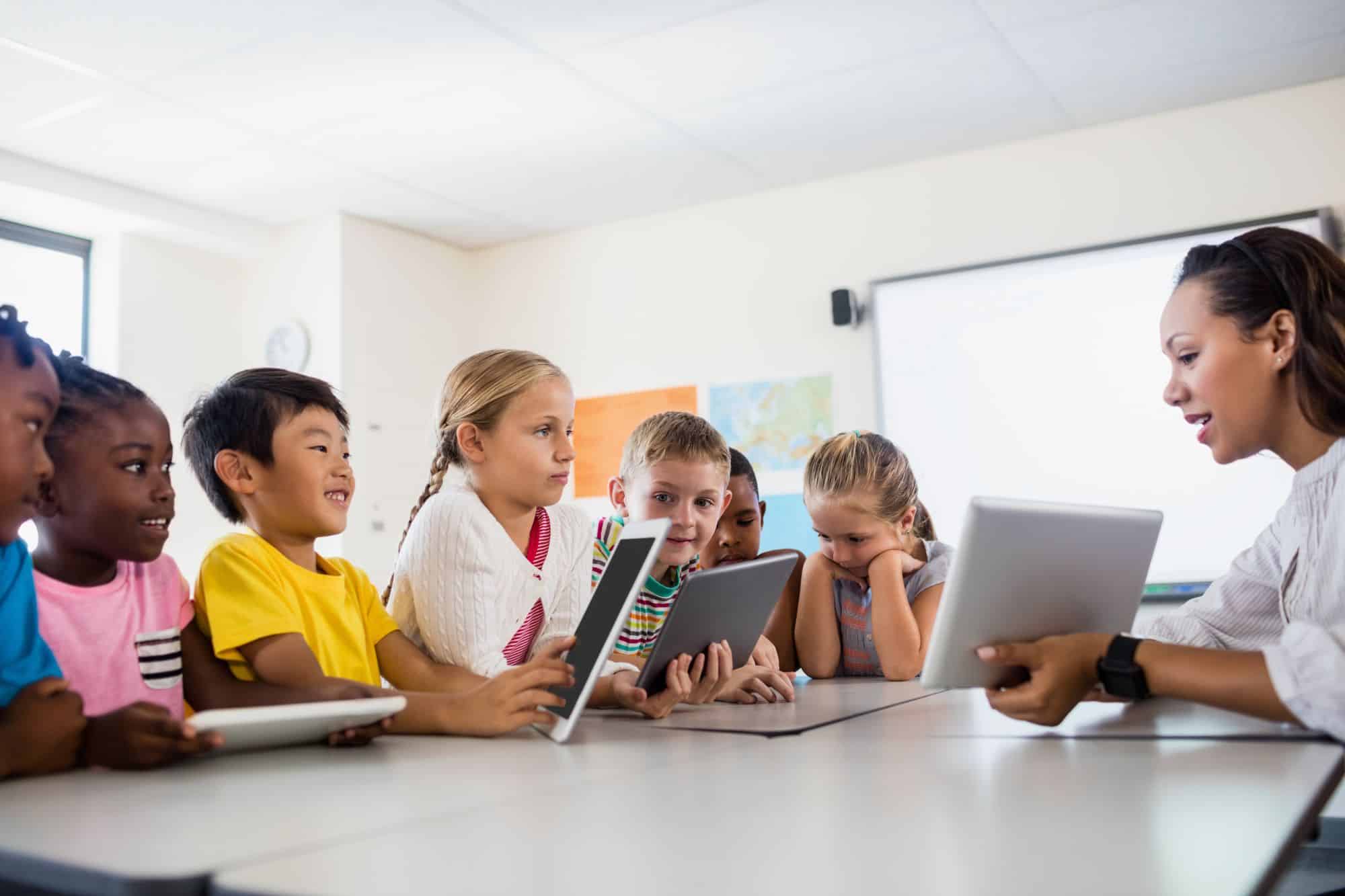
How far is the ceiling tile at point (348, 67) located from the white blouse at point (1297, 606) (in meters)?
2.40

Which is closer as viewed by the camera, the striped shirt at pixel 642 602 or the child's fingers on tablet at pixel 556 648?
the child's fingers on tablet at pixel 556 648

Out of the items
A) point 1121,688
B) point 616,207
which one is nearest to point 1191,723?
point 1121,688

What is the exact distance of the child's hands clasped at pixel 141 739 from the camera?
0.93 meters

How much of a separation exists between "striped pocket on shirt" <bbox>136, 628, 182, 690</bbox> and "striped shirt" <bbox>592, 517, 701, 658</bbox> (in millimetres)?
833

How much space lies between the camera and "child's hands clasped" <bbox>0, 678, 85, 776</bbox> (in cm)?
92

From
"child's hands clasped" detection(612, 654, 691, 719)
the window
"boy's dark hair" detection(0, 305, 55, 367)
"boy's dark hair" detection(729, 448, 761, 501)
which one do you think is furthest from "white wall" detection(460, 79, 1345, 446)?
"boy's dark hair" detection(0, 305, 55, 367)

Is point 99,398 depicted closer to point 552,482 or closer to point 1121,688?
point 552,482

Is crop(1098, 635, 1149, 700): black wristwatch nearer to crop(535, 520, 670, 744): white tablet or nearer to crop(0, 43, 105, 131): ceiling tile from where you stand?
crop(535, 520, 670, 744): white tablet

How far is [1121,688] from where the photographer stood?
1104 mm

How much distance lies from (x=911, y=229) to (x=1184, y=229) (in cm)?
95

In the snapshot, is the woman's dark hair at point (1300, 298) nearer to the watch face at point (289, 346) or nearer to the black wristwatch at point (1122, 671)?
the black wristwatch at point (1122, 671)

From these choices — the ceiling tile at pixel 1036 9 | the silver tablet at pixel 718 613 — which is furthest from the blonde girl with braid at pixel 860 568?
the ceiling tile at pixel 1036 9

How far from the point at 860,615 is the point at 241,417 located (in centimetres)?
134

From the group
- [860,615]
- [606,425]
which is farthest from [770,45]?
[606,425]
